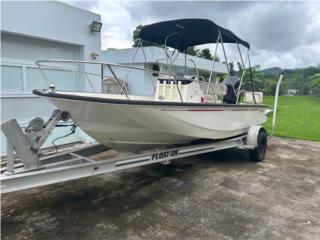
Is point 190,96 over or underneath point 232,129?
over

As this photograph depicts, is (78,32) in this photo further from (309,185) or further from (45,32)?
(309,185)

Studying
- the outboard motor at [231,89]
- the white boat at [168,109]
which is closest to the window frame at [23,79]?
the white boat at [168,109]

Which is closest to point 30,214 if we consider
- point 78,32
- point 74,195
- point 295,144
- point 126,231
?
point 74,195

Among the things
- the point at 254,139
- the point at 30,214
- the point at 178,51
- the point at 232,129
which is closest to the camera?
the point at 30,214

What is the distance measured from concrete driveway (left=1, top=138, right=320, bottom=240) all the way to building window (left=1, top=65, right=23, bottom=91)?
106 inches

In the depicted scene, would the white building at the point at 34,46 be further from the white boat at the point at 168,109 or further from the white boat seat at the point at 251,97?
the white boat seat at the point at 251,97

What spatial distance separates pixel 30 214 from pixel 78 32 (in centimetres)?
471

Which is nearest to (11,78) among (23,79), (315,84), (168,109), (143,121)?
(23,79)

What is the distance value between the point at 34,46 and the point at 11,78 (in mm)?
902

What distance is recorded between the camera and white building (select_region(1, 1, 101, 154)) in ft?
18.8

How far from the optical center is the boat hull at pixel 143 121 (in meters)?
3.22

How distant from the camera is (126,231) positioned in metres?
3.04

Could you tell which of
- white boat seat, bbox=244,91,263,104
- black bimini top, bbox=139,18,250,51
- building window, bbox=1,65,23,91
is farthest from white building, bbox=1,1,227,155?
white boat seat, bbox=244,91,263,104

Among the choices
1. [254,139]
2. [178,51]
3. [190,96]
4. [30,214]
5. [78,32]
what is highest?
[78,32]
